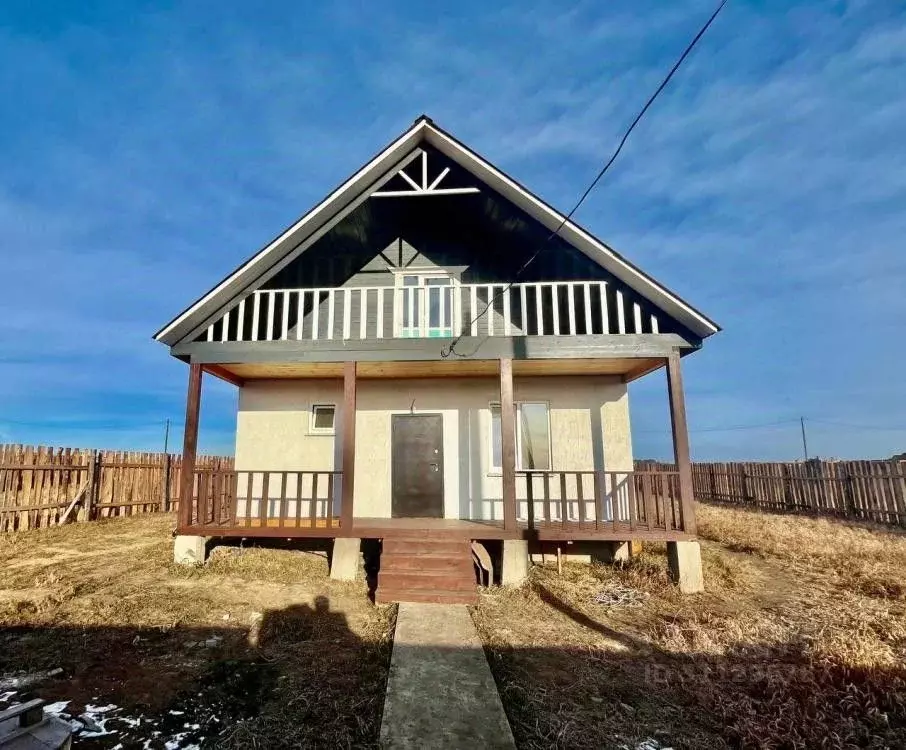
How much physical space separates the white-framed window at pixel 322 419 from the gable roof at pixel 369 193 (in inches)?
115

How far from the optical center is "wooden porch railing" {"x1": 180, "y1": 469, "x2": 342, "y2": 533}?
8.06 meters

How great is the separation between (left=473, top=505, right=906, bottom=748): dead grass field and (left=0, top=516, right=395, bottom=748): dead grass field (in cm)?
154

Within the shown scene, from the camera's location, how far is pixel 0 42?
9562mm

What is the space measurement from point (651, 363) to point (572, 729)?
6.52m

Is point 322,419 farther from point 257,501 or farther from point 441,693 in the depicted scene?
point 441,693

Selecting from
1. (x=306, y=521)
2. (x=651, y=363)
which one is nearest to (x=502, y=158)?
(x=651, y=363)

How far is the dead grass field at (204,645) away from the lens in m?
3.61

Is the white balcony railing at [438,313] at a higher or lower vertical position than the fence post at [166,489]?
higher

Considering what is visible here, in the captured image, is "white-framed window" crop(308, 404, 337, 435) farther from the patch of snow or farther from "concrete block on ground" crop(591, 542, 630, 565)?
the patch of snow

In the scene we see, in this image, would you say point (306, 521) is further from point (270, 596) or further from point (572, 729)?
point (572, 729)

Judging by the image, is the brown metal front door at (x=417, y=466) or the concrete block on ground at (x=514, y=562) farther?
the brown metal front door at (x=417, y=466)

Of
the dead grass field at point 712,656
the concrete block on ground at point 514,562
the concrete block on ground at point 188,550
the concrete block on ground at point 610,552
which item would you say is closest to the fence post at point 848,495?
the dead grass field at point 712,656

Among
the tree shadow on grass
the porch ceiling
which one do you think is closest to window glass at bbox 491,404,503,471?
the porch ceiling

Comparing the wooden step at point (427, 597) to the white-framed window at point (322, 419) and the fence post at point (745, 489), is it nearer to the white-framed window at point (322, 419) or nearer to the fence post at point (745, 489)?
the white-framed window at point (322, 419)
